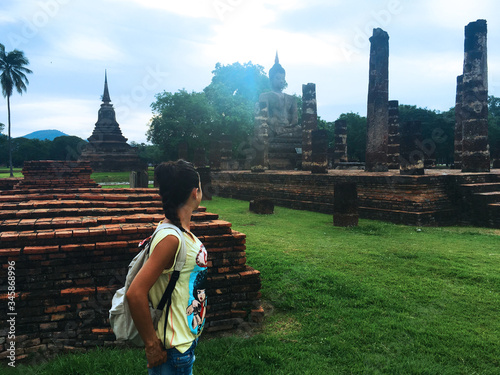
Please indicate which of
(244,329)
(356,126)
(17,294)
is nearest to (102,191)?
(17,294)

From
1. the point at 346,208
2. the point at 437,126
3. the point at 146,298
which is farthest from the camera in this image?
the point at 437,126

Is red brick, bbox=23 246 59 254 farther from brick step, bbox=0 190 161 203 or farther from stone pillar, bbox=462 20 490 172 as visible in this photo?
stone pillar, bbox=462 20 490 172

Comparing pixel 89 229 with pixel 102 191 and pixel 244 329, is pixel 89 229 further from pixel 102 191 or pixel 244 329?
pixel 102 191

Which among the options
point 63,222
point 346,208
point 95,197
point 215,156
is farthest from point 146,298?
point 215,156

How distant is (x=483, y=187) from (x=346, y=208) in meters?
3.85

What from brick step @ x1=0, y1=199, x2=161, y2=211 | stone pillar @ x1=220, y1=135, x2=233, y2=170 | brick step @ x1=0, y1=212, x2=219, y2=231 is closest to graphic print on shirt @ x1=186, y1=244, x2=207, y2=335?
brick step @ x1=0, y1=212, x2=219, y2=231

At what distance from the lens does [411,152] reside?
9.98 meters

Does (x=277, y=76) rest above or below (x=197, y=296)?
above

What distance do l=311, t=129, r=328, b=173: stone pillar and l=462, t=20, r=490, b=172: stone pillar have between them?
4.31 meters

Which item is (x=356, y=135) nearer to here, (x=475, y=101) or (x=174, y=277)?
(x=475, y=101)

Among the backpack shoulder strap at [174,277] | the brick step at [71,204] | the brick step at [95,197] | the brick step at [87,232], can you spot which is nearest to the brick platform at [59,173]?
the brick step at [95,197]

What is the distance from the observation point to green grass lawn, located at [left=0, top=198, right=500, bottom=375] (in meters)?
2.87

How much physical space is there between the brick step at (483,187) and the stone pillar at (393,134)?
6744 mm

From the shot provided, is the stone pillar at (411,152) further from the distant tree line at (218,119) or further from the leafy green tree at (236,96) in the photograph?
the distant tree line at (218,119)
